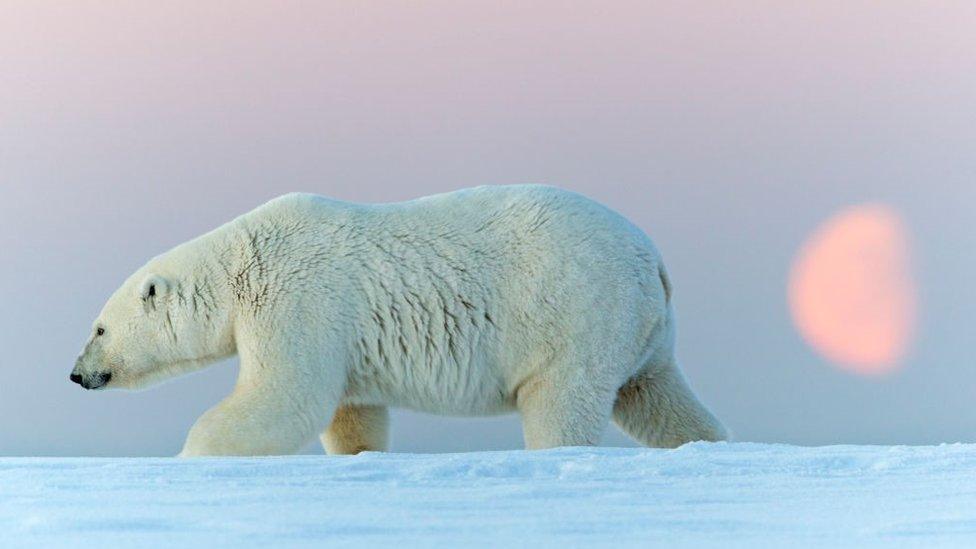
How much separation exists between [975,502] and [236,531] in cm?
292

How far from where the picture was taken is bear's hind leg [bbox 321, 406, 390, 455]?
34.9 ft

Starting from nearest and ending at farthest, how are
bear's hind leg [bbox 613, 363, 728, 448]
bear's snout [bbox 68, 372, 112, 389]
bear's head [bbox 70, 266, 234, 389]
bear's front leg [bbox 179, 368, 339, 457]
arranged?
bear's front leg [bbox 179, 368, 339, 457]
bear's head [bbox 70, 266, 234, 389]
bear's snout [bbox 68, 372, 112, 389]
bear's hind leg [bbox 613, 363, 728, 448]

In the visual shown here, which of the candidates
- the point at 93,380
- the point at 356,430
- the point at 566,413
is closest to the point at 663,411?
the point at 566,413

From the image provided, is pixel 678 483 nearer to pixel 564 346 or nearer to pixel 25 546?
pixel 25 546

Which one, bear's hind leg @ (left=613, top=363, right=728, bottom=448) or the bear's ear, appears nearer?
the bear's ear

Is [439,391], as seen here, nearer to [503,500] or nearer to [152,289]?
[152,289]

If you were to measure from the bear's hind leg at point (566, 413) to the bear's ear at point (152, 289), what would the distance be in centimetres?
319

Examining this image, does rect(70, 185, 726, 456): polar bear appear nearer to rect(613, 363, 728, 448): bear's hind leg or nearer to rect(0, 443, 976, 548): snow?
rect(613, 363, 728, 448): bear's hind leg

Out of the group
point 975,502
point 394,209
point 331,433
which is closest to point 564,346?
point 394,209

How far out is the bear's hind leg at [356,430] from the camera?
34.9ft

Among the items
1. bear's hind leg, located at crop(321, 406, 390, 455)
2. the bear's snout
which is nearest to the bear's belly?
bear's hind leg, located at crop(321, 406, 390, 455)

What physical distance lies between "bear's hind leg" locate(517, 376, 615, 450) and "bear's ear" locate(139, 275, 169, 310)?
319cm

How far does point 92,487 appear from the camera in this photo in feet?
16.3

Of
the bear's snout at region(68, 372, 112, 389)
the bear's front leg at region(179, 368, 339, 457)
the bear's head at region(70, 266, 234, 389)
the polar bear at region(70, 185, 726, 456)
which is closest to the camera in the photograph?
the bear's front leg at region(179, 368, 339, 457)
